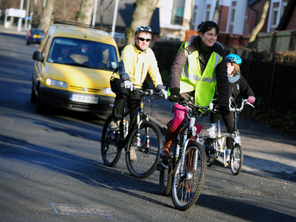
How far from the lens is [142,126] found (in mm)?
6672

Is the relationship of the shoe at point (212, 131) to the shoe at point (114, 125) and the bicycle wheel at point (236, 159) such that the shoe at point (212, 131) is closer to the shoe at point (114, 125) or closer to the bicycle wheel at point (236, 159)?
A: the bicycle wheel at point (236, 159)

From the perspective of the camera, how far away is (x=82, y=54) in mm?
12359

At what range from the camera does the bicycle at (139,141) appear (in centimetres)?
644

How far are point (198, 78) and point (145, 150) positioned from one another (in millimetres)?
1395

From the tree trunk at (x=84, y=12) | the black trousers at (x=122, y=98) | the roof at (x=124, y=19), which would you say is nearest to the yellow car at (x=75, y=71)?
the black trousers at (x=122, y=98)

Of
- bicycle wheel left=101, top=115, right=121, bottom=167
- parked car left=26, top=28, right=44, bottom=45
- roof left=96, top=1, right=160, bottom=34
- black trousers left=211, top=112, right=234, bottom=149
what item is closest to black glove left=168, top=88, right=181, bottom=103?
bicycle wheel left=101, top=115, right=121, bottom=167

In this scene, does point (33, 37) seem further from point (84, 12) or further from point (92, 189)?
point (92, 189)

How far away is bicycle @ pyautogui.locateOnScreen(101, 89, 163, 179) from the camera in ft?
21.1

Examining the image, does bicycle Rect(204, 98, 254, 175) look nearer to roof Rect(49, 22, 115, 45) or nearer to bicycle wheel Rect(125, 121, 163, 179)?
bicycle wheel Rect(125, 121, 163, 179)

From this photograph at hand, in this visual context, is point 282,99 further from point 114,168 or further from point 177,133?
point 177,133

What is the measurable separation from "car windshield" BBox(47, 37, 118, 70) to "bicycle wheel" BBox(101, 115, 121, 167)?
16.2 ft

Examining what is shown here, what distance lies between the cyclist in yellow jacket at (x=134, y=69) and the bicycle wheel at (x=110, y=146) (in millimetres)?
122

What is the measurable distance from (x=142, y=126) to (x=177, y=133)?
0.91 metres

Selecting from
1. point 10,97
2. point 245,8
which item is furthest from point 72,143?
point 245,8
